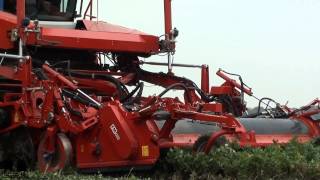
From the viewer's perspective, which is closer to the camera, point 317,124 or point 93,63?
point 317,124

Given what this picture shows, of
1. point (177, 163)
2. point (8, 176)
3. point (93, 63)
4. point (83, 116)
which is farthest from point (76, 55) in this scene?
point (8, 176)

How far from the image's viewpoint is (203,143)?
6.95 meters

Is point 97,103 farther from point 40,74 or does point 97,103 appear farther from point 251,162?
point 251,162

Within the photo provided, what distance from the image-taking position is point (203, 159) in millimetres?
6770

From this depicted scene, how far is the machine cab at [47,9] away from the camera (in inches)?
365

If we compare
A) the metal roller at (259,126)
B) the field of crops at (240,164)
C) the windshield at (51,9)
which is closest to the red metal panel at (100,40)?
the windshield at (51,9)

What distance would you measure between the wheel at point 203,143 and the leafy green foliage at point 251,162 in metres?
0.10

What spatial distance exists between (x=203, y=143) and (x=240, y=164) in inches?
25.1

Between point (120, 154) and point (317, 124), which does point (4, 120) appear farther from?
point (317, 124)

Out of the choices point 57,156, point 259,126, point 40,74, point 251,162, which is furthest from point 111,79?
point 251,162

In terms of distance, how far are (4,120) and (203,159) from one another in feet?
9.34

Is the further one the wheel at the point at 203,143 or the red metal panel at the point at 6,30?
the red metal panel at the point at 6,30

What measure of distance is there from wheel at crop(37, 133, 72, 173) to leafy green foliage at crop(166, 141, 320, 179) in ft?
3.58

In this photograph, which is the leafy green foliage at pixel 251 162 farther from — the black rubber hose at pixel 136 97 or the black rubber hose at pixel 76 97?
the black rubber hose at pixel 136 97
